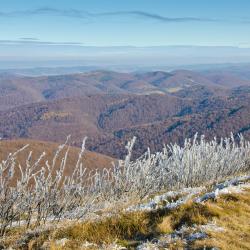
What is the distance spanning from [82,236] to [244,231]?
131 inches

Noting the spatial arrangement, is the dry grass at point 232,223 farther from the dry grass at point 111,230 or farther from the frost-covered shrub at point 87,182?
the frost-covered shrub at point 87,182

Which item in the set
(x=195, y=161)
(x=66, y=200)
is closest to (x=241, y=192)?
(x=66, y=200)

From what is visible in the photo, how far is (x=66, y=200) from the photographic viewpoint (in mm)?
Answer: 10961

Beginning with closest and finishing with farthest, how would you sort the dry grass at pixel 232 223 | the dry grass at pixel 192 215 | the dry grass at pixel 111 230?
1. the dry grass at pixel 232 223
2. the dry grass at pixel 111 230
3. the dry grass at pixel 192 215

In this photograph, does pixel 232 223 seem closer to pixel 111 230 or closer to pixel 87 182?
pixel 111 230

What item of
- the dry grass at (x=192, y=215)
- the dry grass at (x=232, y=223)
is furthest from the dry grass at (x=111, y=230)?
the dry grass at (x=232, y=223)

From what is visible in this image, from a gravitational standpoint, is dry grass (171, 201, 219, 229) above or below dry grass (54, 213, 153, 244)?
above

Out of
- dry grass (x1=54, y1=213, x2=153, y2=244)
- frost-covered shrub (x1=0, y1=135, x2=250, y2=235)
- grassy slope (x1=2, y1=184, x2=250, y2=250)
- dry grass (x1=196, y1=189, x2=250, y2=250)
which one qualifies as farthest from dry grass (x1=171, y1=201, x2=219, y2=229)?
frost-covered shrub (x1=0, y1=135, x2=250, y2=235)

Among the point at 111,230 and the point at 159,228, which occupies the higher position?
the point at 159,228

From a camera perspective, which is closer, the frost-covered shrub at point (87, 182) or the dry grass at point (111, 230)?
the dry grass at point (111, 230)

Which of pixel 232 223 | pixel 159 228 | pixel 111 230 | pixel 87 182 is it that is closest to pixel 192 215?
pixel 232 223

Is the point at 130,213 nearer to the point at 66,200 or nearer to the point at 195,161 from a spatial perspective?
the point at 66,200

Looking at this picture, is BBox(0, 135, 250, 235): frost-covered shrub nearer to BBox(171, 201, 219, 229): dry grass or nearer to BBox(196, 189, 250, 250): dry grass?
BBox(171, 201, 219, 229): dry grass

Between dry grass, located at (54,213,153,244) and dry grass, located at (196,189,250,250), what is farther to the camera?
dry grass, located at (54,213,153,244)
